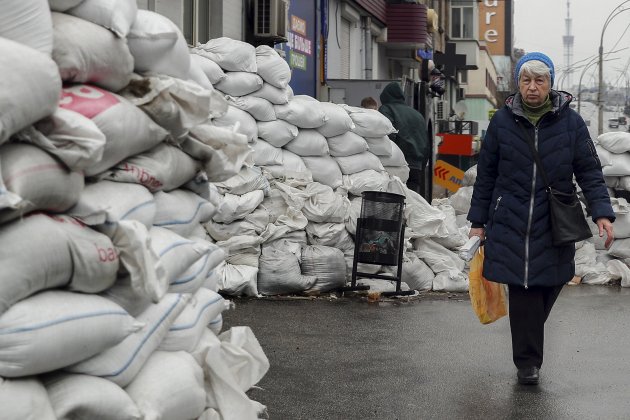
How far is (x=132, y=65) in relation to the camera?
159 inches

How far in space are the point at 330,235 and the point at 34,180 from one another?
7.60 m

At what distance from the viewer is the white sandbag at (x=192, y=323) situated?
161 inches

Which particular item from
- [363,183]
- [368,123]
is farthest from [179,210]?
[368,123]

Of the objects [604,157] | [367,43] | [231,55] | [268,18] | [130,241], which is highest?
[367,43]

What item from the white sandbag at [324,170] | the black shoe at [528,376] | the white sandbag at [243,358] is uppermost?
the white sandbag at [324,170]

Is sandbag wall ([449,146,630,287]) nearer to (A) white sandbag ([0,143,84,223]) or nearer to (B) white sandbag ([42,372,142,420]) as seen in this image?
(B) white sandbag ([42,372,142,420])

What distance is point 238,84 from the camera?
35.3 ft

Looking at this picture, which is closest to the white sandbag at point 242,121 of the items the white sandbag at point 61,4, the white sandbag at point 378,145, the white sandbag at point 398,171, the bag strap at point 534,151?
the white sandbag at point 378,145

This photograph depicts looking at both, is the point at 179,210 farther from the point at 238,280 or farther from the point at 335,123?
the point at 335,123

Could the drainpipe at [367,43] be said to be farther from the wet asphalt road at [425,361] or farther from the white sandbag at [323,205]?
the wet asphalt road at [425,361]

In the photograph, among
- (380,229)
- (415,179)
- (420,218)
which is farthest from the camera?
(415,179)

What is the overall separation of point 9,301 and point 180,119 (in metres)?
1.21

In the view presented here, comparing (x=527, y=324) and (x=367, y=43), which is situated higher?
(x=367, y=43)

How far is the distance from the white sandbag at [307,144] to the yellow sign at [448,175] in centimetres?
787
